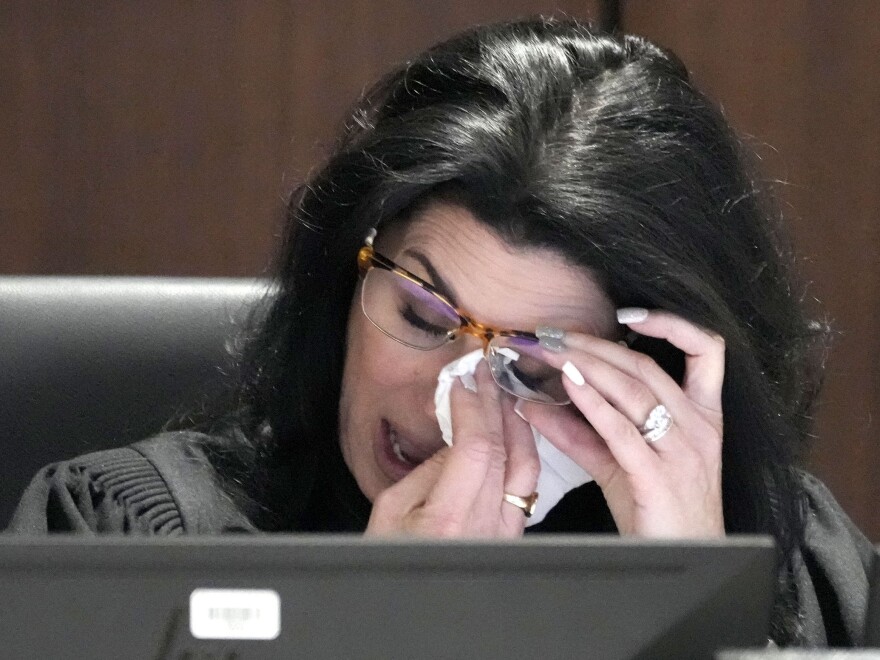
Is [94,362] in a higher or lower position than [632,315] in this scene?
lower

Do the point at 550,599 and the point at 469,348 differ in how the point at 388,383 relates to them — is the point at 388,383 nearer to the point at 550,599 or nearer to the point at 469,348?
the point at 469,348

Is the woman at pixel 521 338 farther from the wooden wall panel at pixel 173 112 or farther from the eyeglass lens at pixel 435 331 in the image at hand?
the wooden wall panel at pixel 173 112

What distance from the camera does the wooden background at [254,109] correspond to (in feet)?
5.81

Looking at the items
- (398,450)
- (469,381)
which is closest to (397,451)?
(398,450)

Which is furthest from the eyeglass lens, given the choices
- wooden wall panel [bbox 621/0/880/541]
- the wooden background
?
wooden wall panel [bbox 621/0/880/541]

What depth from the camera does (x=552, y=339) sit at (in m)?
1.06

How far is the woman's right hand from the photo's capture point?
1013 mm

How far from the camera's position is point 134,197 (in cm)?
180

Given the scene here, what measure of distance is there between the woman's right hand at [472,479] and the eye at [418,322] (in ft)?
0.20

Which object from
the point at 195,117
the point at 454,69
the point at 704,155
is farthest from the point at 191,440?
the point at 195,117

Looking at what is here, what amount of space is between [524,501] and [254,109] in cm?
95

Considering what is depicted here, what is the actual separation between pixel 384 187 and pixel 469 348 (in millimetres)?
178

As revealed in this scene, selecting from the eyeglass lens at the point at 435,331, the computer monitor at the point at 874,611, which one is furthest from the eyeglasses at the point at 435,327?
the computer monitor at the point at 874,611

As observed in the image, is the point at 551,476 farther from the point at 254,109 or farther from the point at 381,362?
the point at 254,109
